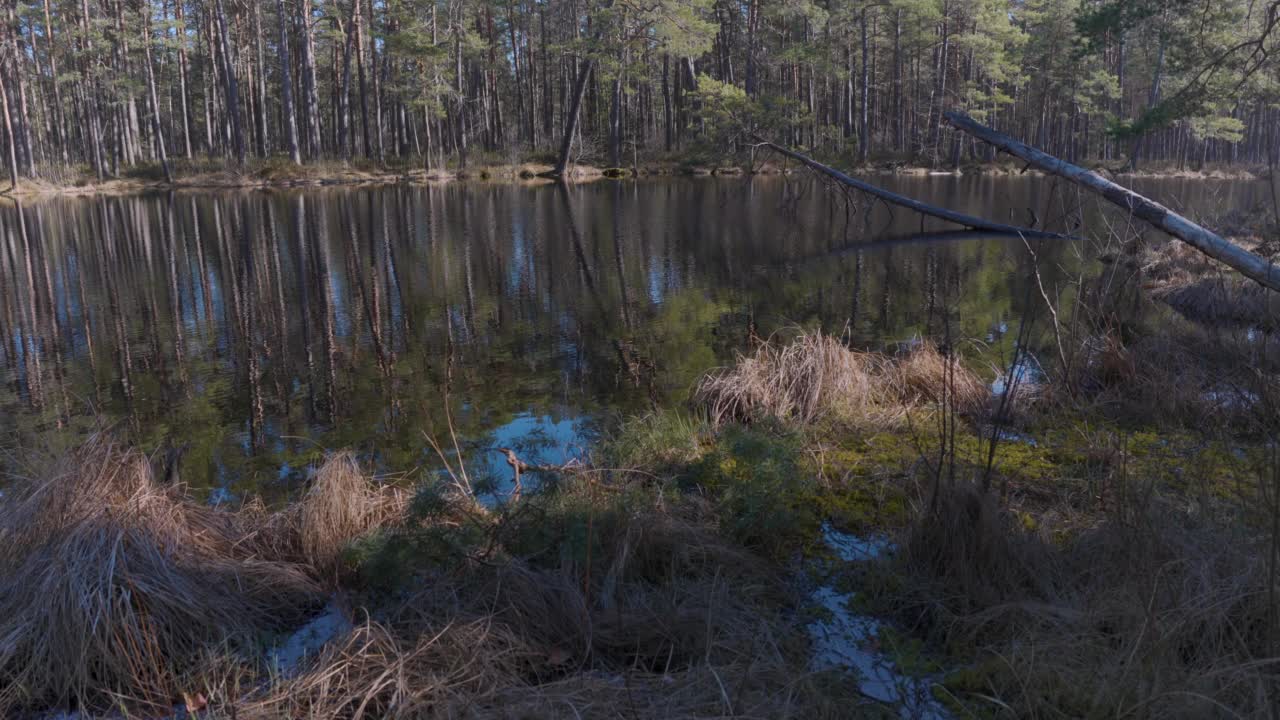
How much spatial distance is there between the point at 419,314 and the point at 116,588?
8.21m

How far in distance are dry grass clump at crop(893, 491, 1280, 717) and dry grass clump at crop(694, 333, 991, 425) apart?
260 cm

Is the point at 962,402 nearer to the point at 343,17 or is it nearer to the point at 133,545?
the point at 133,545

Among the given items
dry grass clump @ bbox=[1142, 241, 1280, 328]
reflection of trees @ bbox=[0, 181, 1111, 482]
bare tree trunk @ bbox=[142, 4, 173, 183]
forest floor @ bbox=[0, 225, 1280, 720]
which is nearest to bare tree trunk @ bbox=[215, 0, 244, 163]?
bare tree trunk @ bbox=[142, 4, 173, 183]

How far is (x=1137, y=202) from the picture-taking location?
6.77m

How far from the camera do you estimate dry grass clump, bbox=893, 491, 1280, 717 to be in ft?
8.61

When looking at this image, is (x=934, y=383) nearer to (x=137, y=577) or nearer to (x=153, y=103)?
(x=137, y=577)

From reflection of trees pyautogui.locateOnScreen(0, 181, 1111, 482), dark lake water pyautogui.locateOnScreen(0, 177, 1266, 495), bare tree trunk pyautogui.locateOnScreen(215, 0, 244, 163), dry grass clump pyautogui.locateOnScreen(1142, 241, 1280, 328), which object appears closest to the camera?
dark lake water pyautogui.locateOnScreen(0, 177, 1266, 495)

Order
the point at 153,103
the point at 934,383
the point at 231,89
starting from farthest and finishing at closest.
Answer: the point at 153,103 → the point at 231,89 → the point at 934,383

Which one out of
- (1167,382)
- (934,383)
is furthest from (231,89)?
(1167,382)

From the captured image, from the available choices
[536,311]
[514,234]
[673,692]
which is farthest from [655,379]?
[514,234]

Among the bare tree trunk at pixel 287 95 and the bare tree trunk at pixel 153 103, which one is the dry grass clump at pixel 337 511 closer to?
the bare tree trunk at pixel 153 103

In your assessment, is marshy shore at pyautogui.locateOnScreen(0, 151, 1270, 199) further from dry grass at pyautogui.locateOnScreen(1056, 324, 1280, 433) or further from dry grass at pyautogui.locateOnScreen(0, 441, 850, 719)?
dry grass at pyautogui.locateOnScreen(0, 441, 850, 719)

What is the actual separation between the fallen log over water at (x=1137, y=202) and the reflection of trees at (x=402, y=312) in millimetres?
645

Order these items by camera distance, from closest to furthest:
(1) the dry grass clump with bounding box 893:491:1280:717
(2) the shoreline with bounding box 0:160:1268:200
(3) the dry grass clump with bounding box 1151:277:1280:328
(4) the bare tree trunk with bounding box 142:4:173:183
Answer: (1) the dry grass clump with bounding box 893:491:1280:717, (3) the dry grass clump with bounding box 1151:277:1280:328, (2) the shoreline with bounding box 0:160:1268:200, (4) the bare tree trunk with bounding box 142:4:173:183
